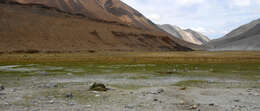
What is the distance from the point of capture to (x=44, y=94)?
13.6 m

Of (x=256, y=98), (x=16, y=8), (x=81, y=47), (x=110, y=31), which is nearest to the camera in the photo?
(x=256, y=98)

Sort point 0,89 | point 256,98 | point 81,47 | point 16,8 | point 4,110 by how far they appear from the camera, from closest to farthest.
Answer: point 4,110, point 256,98, point 0,89, point 81,47, point 16,8

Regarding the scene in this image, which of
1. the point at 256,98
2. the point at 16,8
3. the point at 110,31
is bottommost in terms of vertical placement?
the point at 256,98

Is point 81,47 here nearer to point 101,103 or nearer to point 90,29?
point 90,29

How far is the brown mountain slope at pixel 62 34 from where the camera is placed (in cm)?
9428

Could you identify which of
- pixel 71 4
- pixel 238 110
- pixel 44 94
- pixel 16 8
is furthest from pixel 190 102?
pixel 71 4

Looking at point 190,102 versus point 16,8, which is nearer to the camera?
point 190,102

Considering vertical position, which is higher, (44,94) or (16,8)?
(16,8)

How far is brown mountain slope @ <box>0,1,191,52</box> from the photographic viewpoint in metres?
Answer: 94.3

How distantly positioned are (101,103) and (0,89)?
683 centimetres

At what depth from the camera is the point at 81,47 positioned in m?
103

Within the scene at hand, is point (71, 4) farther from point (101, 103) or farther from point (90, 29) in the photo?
point (101, 103)

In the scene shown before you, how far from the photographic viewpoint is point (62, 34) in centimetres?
10944

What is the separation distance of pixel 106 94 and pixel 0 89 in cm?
605
